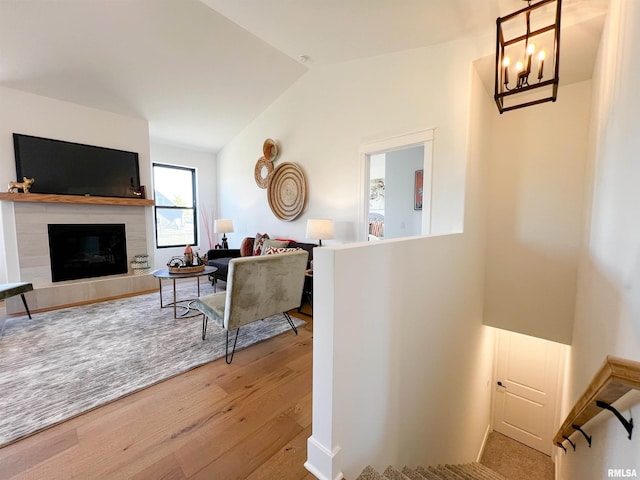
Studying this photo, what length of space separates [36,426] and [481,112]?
4.44 metres

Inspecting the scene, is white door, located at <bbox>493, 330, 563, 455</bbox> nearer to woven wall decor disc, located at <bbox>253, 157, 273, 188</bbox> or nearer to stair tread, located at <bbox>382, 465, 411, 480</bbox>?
A: stair tread, located at <bbox>382, 465, 411, 480</bbox>

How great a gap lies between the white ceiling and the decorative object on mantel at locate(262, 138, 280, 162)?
2.64 ft

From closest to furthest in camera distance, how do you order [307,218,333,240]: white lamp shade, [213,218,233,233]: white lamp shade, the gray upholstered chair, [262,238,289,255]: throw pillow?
the gray upholstered chair → [307,218,333,240]: white lamp shade → [262,238,289,255]: throw pillow → [213,218,233,233]: white lamp shade

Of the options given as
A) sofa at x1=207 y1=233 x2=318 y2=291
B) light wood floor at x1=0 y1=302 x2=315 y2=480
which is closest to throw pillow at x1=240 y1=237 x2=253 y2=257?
sofa at x1=207 y1=233 x2=318 y2=291

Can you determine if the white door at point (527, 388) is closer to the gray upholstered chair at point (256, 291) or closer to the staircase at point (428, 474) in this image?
the staircase at point (428, 474)

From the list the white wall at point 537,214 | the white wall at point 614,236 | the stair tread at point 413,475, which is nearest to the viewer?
the white wall at point 614,236

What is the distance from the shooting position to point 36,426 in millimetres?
1633

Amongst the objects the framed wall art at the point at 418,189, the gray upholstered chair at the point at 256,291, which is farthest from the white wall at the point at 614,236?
the framed wall art at the point at 418,189

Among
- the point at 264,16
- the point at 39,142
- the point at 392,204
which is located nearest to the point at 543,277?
the point at 392,204

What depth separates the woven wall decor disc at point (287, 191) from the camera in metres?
4.37

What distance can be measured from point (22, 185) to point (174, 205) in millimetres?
2439

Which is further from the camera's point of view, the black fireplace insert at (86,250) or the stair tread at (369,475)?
the black fireplace insert at (86,250)

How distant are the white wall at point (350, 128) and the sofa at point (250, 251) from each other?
0.29 metres

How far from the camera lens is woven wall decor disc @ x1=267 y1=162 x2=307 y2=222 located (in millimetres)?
4367
